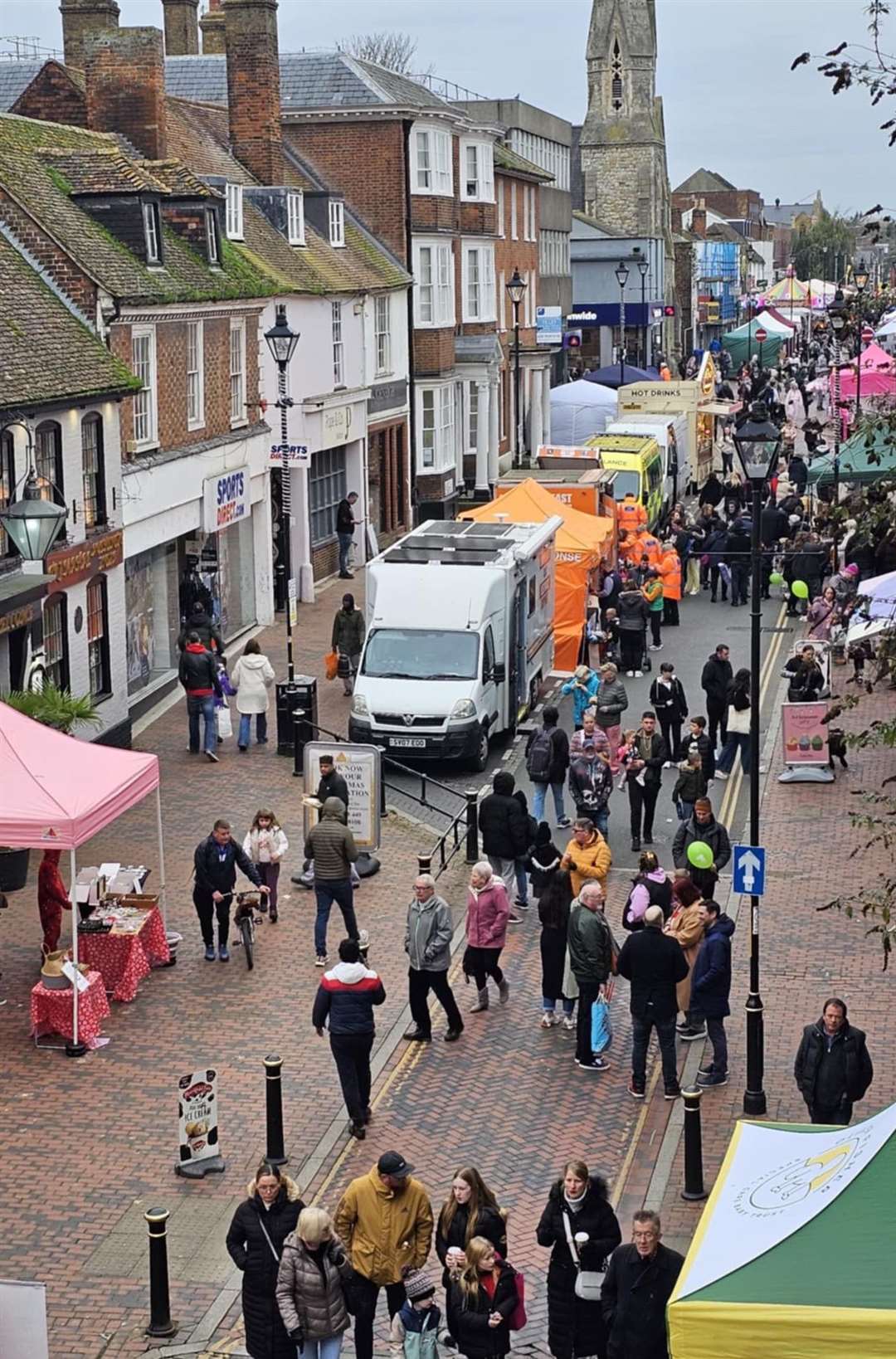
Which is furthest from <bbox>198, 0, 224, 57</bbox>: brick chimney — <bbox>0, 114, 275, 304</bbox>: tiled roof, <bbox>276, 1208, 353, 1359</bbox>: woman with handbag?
<bbox>276, 1208, 353, 1359</bbox>: woman with handbag

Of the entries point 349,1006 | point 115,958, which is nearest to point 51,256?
point 115,958

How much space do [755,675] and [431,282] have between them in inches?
1220

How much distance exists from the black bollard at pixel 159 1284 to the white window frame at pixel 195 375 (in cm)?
2051

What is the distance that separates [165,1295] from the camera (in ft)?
36.8

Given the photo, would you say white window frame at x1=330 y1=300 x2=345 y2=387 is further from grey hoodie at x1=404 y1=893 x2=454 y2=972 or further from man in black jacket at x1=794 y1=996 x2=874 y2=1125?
man in black jacket at x1=794 y1=996 x2=874 y2=1125

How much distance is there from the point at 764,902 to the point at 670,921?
4.55 metres

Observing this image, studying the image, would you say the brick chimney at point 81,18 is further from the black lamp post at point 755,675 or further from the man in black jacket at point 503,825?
the black lamp post at point 755,675

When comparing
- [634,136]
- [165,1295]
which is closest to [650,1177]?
[165,1295]

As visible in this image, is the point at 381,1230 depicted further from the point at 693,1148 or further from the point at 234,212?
the point at 234,212

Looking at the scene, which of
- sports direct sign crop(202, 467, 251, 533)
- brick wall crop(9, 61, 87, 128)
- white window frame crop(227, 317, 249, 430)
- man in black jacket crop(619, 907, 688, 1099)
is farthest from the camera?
brick wall crop(9, 61, 87, 128)

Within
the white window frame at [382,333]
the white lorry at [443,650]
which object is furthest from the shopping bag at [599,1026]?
the white window frame at [382,333]

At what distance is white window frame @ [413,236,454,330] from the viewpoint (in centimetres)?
4584

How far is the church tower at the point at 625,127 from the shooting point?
104 metres

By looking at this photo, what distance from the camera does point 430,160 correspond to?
45.6 m
